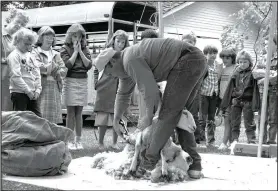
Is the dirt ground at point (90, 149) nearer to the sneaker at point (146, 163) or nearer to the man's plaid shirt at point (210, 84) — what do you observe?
the man's plaid shirt at point (210, 84)

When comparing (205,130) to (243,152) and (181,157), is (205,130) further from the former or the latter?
(181,157)

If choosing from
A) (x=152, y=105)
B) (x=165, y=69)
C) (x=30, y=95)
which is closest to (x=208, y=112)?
(x=30, y=95)

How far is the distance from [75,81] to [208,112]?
2.07 metres

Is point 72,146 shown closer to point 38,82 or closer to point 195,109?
point 38,82

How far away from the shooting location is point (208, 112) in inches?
258

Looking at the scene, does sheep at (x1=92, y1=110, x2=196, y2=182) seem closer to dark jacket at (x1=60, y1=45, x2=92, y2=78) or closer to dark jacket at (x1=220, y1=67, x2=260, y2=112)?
dark jacket at (x1=220, y1=67, x2=260, y2=112)

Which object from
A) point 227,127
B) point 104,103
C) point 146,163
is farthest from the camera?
point 227,127

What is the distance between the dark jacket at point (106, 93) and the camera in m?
5.97

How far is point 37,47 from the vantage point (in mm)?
5637

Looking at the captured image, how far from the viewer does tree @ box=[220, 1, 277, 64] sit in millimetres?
4623

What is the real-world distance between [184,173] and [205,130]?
2833 millimetres

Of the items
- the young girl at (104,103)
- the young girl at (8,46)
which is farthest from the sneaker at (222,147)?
the young girl at (8,46)

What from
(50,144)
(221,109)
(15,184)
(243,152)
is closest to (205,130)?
(221,109)

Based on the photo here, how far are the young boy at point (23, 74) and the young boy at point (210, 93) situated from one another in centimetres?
250
